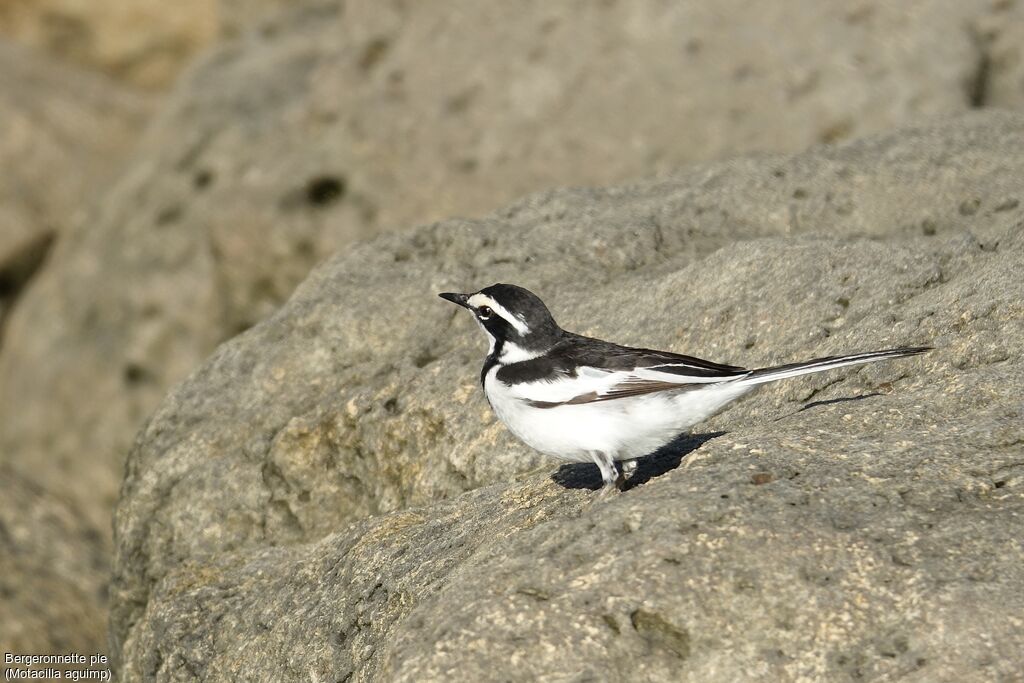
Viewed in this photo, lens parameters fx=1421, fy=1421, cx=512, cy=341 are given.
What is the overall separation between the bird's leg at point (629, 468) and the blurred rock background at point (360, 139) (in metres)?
6.87

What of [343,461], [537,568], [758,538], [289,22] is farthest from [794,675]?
[289,22]

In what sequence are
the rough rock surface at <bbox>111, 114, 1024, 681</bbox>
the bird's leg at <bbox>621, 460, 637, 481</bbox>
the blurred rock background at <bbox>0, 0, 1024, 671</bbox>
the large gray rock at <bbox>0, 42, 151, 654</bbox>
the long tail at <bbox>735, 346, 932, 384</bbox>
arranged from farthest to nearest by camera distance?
the large gray rock at <bbox>0, 42, 151, 654</bbox> < the blurred rock background at <bbox>0, 0, 1024, 671</bbox> < the bird's leg at <bbox>621, 460, 637, 481</bbox> < the long tail at <bbox>735, 346, 932, 384</bbox> < the rough rock surface at <bbox>111, 114, 1024, 681</bbox>

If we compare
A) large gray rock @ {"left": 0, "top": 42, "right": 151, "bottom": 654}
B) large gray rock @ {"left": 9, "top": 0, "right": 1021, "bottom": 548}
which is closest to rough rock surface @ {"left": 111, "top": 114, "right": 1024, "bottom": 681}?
large gray rock @ {"left": 9, "top": 0, "right": 1021, "bottom": 548}

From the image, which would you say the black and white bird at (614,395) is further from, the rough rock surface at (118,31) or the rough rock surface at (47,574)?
the rough rock surface at (118,31)

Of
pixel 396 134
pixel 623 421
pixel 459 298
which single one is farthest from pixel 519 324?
pixel 396 134

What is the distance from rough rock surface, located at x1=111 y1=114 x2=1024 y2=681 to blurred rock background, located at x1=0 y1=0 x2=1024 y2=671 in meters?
3.19

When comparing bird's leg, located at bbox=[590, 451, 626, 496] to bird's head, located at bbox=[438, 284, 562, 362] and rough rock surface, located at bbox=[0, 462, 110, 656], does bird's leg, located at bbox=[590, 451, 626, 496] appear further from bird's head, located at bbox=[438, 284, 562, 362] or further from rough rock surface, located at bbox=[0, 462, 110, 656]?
rough rock surface, located at bbox=[0, 462, 110, 656]

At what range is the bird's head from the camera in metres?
8.59

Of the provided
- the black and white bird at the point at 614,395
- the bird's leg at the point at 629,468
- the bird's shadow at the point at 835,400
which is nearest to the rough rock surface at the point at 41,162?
the black and white bird at the point at 614,395

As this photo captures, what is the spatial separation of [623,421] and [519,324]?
1.17 m

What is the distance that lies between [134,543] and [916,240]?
617cm

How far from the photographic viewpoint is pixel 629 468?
828 centimetres

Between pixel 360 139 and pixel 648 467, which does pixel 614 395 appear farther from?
pixel 360 139

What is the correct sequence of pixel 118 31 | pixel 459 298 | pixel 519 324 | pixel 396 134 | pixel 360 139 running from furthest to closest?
pixel 118 31 < pixel 360 139 < pixel 396 134 < pixel 459 298 < pixel 519 324
